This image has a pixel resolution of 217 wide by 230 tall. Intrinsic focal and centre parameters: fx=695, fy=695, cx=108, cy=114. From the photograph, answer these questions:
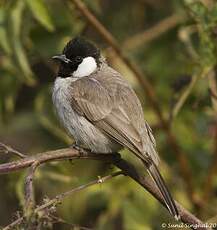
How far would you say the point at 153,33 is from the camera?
4.99 m

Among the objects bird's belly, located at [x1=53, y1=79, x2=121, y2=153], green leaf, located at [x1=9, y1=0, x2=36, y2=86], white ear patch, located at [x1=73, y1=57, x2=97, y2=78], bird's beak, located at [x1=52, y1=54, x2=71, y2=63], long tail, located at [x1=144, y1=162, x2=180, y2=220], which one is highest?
green leaf, located at [x1=9, y1=0, x2=36, y2=86]

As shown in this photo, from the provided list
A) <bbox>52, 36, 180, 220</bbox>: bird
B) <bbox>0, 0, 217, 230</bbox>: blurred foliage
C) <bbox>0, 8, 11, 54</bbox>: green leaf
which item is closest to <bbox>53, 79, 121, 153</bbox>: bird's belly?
<bbox>52, 36, 180, 220</bbox>: bird

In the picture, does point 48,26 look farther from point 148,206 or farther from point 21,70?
point 148,206

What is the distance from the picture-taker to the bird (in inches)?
132

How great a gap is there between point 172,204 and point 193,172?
2.01 meters

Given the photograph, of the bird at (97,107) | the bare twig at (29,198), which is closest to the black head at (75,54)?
the bird at (97,107)

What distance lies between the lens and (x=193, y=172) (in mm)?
4539

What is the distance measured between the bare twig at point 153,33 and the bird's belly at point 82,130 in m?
1.37

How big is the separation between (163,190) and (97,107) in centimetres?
98

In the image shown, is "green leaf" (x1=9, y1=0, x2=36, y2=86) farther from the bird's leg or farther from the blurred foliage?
the bird's leg

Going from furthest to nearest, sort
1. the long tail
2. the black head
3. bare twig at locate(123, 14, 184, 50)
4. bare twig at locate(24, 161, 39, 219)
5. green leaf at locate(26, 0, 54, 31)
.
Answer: bare twig at locate(123, 14, 184, 50) → the black head → green leaf at locate(26, 0, 54, 31) → the long tail → bare twig at locate(24, 161, 39, 219)

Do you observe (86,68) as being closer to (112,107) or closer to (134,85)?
(112,107)

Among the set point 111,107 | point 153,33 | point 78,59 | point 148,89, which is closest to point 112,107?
point 111,107

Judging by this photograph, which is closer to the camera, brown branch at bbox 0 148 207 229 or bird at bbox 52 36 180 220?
brown branch at bbox 0 148 207 229
